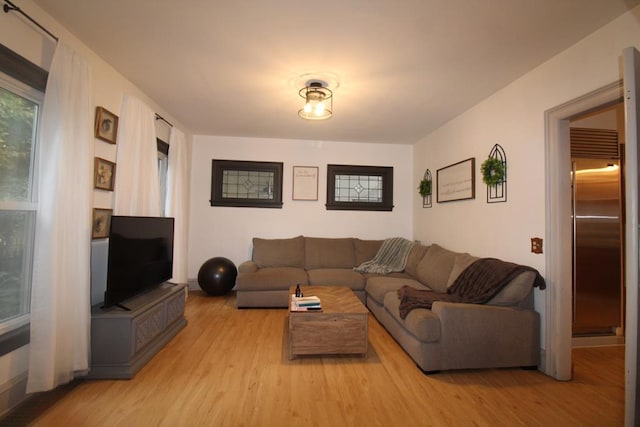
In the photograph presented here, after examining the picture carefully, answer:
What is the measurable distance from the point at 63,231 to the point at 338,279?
2.86 meters

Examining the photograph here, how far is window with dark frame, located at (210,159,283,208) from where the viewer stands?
4680 millimetres

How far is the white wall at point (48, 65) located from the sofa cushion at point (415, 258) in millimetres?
3489

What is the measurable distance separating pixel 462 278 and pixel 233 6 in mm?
2849

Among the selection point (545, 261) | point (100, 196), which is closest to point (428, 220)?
point (545, 261)

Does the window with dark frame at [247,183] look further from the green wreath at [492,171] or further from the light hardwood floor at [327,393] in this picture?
the green wreath at [492,171]

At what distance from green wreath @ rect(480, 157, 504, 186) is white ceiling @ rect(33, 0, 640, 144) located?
717mm

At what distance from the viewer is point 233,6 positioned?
5.82ft

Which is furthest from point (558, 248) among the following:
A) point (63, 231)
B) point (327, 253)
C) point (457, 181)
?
point (63, 231)

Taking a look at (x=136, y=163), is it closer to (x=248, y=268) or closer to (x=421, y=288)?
(x=248, y=268)

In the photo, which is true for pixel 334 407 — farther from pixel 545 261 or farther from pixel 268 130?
pixel 268 130

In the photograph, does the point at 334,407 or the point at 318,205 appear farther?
the point at 318,205

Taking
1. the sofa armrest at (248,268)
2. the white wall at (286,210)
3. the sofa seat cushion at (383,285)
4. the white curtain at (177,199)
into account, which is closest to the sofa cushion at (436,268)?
the sofa seat cushion at (383,285)

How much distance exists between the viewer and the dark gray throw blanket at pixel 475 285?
7.66 ft

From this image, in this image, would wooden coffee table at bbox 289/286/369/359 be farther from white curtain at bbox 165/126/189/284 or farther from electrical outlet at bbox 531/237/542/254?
white curtain at bbox 165/126/189/284
